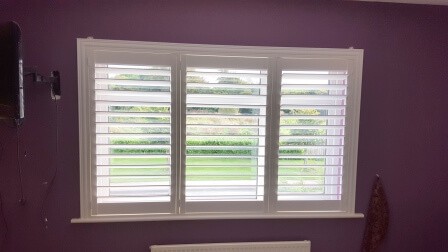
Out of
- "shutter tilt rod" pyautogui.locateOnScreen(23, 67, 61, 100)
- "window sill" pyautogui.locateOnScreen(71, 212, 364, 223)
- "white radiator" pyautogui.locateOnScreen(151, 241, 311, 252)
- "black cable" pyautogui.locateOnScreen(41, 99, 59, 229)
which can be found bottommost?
"white radiator" pyautogui.locateOnScreen(151, 241, 311, 252)

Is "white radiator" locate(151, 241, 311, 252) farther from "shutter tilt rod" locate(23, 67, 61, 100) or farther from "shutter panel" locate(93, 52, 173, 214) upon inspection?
"shutter tilt rod" locate(23, 67, 61, 100)

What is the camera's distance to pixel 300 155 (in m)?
2.03

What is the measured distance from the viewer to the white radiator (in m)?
1.98

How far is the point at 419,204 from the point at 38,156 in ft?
8.95

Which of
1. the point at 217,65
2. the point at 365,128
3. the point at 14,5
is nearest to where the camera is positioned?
the point at 14,5

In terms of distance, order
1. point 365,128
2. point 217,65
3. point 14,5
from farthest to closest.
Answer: point 365,128 → point 217,65 → point 14,5

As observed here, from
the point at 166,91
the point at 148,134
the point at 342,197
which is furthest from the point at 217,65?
the point at 342,197

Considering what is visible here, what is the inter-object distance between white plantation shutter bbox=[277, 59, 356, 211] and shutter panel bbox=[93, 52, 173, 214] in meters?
0.79

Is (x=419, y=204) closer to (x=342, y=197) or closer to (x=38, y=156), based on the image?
(x=342, y=197)

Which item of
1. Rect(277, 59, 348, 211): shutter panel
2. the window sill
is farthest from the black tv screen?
Rect(277, 59, 348, 211): shutter panel

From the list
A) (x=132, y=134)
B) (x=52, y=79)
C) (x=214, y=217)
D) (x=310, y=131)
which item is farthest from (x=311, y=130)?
(x=52, y=79)

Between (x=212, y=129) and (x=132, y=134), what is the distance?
1.73 ft

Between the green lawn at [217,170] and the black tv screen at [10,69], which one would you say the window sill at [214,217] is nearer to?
the green lawn at [217,170]

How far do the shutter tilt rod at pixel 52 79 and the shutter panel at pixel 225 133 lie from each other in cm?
79
